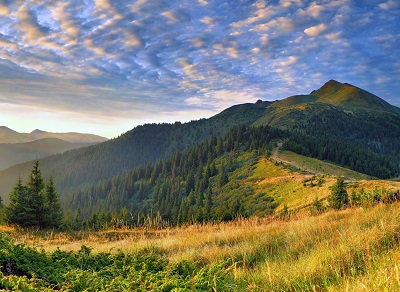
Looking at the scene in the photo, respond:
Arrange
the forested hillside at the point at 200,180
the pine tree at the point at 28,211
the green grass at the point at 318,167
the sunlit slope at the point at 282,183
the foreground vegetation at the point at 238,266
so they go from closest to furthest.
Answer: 1. the foreground vegetation at the point at 238,266
2. the pine tree at the point at 28,211
3. the sunlit slope at the point at 282,183
4. the green grass at the point at 318,167
5. the forested hillside at the point at 200,180

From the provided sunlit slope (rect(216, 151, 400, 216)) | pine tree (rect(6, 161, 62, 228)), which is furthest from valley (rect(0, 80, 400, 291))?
pine tree (rect(6, 161, 62, 228))

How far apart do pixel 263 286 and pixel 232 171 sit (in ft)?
371

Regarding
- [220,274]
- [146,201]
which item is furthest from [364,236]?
[146,201]

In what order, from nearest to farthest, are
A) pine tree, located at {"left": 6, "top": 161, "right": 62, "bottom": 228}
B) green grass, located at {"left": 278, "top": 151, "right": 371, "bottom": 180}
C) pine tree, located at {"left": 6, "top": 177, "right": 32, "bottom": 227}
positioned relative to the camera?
1. pine tree, located at {"left": 6, "top": 177, "right": 32, "bottom": 227}
2. pine tree, located at {"left": 6, "top": 161, "right": 62, "bottom": 228}
3. green grass, located at {"left": 278, "top": 151, "right": 371, "bottom": 180}

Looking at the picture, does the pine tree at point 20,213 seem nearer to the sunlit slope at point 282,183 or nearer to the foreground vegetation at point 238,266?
the foreground vegetation at point 238,266

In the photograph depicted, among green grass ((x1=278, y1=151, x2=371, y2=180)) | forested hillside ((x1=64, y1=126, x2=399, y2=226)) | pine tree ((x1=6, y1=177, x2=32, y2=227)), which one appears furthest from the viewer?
forested hillside ((x1=64, y1=126, x2=399, y2=226))

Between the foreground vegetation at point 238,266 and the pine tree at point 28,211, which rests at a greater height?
the foreground vegetation at point 238,266

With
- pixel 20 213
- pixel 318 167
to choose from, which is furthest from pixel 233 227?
pixel 318 167

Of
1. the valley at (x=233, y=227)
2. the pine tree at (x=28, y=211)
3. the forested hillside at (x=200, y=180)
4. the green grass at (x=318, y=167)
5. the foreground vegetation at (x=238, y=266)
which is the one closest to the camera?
the foreground vegetation at (x=238, y=266)

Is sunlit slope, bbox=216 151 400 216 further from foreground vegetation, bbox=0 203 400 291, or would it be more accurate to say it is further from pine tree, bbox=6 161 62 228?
foreground vegetation, bbox=0 203 400 291

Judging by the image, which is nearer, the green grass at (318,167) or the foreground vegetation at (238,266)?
the foreground vegetation at (238,266)

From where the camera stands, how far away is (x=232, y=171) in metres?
116

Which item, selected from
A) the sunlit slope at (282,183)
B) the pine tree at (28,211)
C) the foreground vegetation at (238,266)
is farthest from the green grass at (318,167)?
the foreground vegetation at (238,266)

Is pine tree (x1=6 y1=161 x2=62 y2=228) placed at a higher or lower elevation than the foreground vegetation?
lower
